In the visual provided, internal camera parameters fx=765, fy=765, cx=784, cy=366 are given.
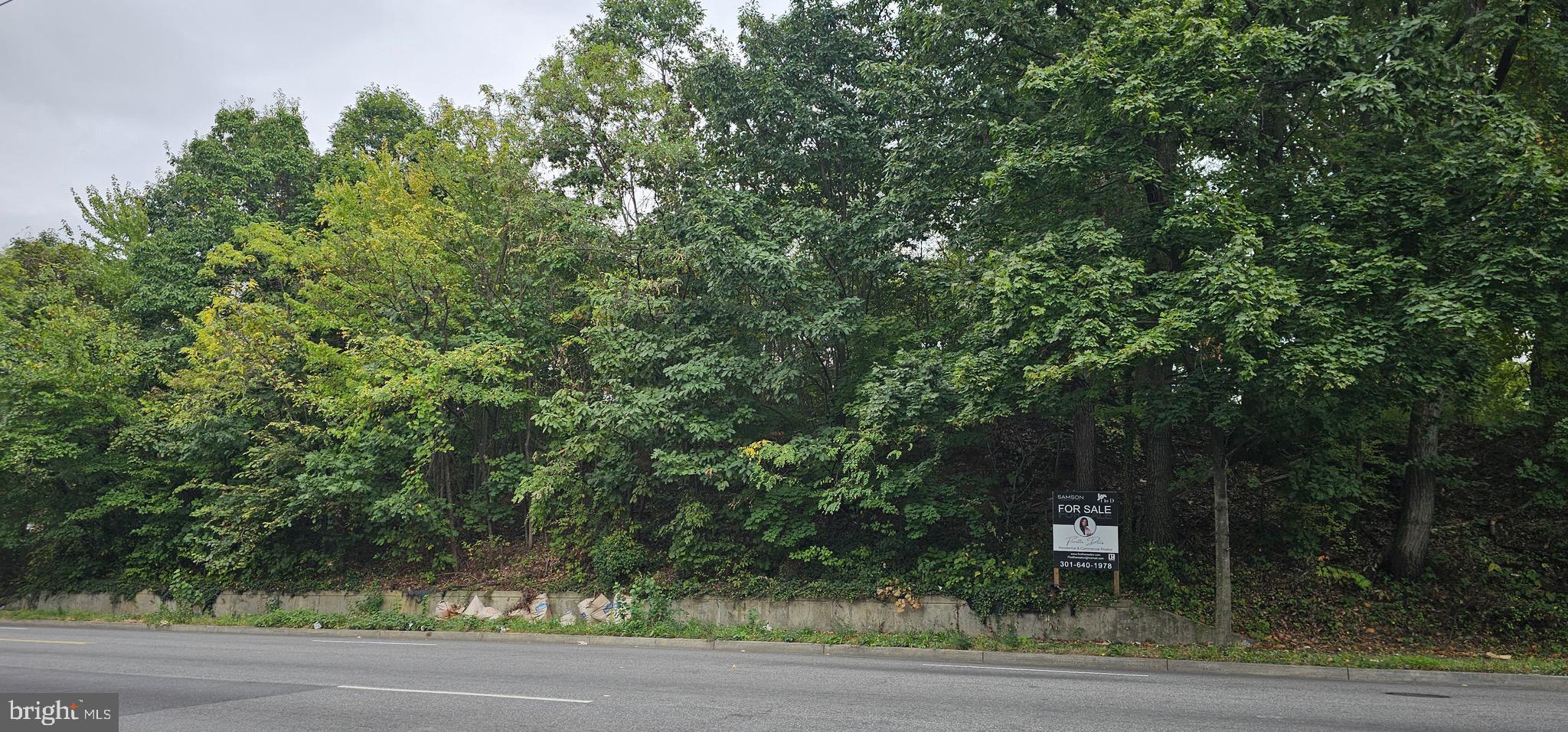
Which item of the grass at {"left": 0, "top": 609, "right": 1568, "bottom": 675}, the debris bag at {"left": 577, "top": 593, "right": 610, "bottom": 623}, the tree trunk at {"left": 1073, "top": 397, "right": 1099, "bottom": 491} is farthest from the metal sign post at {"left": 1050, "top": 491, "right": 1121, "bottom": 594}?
the debris bag at {"left": 577, "top": 593, "right": 610, "bottom": 623}

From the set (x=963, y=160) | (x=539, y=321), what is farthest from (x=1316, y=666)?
(x=539, y=321)

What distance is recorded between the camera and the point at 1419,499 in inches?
487

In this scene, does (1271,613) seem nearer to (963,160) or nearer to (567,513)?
(963,160)

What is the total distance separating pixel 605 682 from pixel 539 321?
1091 cm

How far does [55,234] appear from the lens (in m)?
28.8

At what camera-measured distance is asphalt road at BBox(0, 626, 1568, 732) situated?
6746mm

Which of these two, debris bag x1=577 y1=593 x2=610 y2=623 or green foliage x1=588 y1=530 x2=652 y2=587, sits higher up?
green foliage x1=588 y1=530 x2=652 y2=587

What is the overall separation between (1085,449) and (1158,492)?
1365 millimetres

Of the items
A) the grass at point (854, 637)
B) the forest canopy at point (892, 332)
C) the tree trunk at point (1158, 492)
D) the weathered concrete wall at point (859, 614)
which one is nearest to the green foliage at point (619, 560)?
the forest canopy at point (892, 332)

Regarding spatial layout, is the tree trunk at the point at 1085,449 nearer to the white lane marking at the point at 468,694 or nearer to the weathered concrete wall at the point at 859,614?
the weathered concrete wall at the point at 859,614

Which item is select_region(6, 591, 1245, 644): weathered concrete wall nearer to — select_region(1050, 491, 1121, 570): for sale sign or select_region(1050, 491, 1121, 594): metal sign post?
select_region(1050, 491, 1121, 594): metal sign post

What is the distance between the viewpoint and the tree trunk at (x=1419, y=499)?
40.2 feet

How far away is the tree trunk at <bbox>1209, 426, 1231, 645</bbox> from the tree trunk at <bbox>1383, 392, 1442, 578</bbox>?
3.58 m

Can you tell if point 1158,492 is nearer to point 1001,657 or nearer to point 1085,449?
point 1085,449
